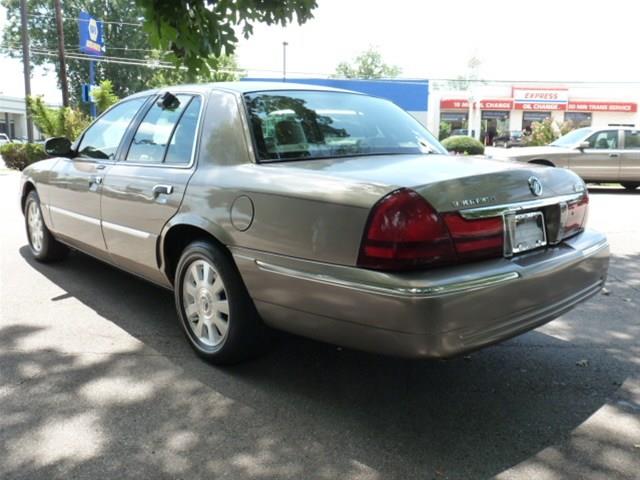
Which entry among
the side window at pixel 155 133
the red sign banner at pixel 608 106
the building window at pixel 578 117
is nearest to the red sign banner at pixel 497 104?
the building window at pixel 578 117

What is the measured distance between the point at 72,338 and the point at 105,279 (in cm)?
150

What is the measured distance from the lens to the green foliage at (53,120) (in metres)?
19.4

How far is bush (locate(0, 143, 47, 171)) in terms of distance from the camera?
2017 centimetres

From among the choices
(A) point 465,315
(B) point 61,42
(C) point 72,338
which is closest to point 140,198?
(C) point 72,338

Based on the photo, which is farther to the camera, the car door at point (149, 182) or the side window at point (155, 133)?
the side window at point (155, 133)

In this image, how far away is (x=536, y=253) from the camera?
9.84 feet

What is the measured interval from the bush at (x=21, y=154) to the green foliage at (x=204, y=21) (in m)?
17.2

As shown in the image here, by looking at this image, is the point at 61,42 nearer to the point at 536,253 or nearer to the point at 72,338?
the point at 72,338

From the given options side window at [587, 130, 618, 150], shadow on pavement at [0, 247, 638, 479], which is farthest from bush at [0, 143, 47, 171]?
shadow on pavement at [0, 247, 638, 479]

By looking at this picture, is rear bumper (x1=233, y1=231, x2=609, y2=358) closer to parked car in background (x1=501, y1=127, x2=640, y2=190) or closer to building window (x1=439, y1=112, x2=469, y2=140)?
parked car in background (x1=501, y1=127, x2=640, y2=190)

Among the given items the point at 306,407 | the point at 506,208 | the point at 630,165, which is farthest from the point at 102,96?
the point at 506,208

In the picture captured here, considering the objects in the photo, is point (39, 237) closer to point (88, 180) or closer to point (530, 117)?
point (88, 180)

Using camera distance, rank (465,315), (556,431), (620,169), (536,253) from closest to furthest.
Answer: (465,315)
(556,431)
(536,253)
(620,169)

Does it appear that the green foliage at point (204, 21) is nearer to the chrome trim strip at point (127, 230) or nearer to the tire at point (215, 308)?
the chrome trim strip at point (127, 230)
